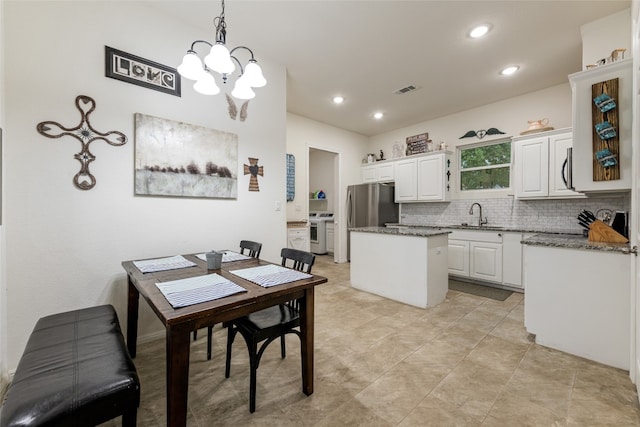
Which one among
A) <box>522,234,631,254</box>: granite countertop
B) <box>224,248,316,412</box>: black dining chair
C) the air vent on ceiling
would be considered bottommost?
<box>224,248,316,412</box>: black dining chair

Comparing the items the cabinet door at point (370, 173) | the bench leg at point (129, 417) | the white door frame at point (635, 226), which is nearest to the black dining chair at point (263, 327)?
the bench leg at point (129, 417)

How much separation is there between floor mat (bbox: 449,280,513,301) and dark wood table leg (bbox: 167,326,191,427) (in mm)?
3631

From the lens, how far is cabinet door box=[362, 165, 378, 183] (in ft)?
18.5

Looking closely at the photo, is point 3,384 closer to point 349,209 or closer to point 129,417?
point 129,417

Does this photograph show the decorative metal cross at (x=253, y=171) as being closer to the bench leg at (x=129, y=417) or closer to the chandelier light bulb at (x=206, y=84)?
the chandelier light bulb at (x=206, y=84)

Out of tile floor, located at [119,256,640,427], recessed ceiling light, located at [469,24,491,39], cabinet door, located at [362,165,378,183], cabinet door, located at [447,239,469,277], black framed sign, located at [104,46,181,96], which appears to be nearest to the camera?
tile floor, located at [119,256,640,427]

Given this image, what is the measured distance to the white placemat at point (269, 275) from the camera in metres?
1.50

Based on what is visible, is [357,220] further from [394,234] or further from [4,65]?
[4,65]

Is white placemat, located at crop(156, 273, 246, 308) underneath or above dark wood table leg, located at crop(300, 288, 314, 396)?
above

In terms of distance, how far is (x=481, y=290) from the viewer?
3689mm

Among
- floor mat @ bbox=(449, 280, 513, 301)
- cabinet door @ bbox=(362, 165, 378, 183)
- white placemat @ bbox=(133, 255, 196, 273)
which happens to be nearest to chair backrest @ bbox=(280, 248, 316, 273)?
white placemat @ bbox=(133, 255, 196, 273)

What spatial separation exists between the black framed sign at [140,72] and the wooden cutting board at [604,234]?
153 inches

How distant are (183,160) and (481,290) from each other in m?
4.13

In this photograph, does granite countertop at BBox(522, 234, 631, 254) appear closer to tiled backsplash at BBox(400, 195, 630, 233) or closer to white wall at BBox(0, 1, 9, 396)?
tiled backsplash at BBox(400, 195, 630, 233)
